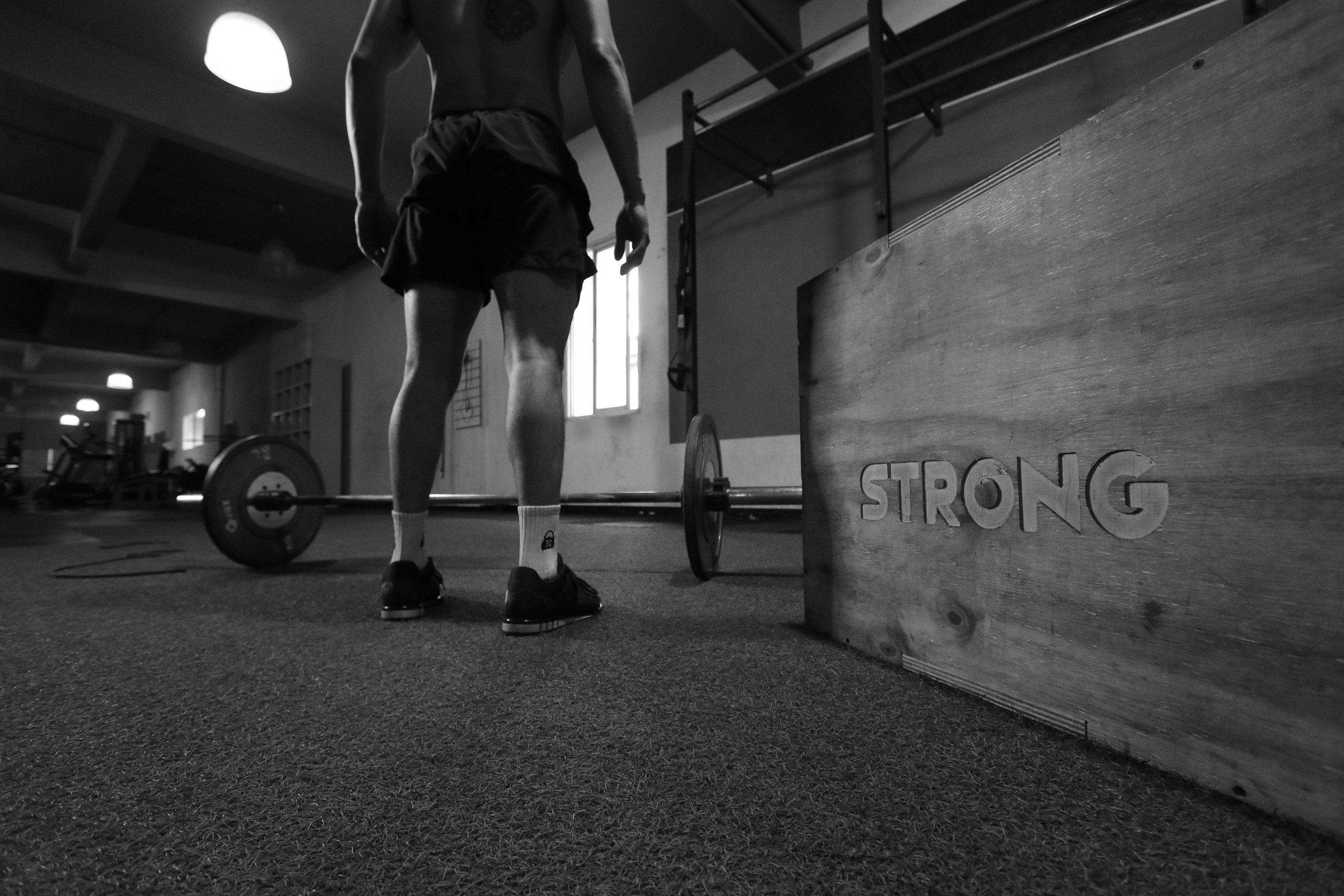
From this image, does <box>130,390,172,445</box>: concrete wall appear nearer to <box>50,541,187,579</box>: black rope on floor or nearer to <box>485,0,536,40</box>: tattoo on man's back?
<box>50,541,187,579</box>: black rope on floor

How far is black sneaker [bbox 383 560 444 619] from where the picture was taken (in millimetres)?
971

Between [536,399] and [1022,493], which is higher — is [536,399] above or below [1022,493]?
above

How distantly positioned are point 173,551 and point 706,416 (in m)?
2.12

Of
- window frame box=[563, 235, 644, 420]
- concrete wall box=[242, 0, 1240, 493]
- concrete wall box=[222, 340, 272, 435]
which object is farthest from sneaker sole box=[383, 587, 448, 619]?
concrete wall box=[222, 340, 272, 435]

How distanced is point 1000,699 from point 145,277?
26.7ft

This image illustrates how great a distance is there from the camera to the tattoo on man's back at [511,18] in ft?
3.20

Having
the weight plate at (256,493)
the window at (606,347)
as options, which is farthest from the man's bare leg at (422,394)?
the window at (606,347)

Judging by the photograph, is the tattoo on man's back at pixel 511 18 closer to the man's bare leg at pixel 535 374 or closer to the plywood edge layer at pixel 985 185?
the man's bare leg at pixel 535 374

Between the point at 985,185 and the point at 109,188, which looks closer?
the point at 985,185

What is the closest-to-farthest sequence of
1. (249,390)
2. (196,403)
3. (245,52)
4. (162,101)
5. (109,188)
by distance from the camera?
1. (245,52)
2. (162,101)
3. (109,188)
4. (249,390)
5. (196,403)

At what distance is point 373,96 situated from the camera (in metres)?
1.05

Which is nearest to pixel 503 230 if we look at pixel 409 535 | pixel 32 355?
pixel 409 535

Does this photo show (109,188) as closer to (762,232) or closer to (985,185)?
(762,232)

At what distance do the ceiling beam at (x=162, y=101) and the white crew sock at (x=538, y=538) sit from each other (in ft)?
14.7
